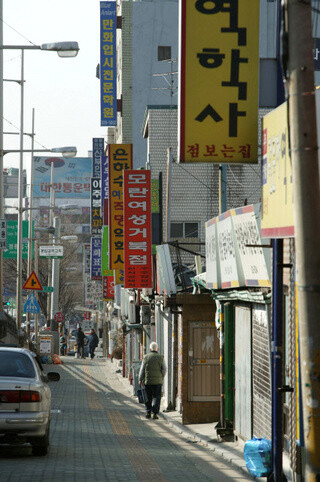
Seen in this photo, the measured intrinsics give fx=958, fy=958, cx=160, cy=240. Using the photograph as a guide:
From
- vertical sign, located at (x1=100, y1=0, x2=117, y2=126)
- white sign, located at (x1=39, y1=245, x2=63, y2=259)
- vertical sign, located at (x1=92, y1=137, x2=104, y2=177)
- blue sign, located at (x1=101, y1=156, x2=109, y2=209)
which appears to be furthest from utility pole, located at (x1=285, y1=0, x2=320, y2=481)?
vertical sign, located at (x1=92, y1=137, x2=104, y2=177)

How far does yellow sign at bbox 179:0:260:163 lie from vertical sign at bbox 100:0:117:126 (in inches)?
1506

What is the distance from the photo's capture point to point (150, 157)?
112ft

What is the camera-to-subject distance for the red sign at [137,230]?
1035 inches

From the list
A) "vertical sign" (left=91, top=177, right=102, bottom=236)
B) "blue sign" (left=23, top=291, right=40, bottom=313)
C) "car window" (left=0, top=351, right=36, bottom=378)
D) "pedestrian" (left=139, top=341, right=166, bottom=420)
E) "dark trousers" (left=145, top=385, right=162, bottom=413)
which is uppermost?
"vertical sign" (left=91, top=177, right=102, bottom=236)

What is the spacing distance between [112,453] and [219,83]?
595 centimetres

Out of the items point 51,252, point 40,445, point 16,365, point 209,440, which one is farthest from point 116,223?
point 40,445

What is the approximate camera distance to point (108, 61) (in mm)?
50531

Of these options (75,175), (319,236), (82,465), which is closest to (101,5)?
(82,465)

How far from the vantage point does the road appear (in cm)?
1211

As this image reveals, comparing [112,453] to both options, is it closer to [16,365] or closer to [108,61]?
[16,365]

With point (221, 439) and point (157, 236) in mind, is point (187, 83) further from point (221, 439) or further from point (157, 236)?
point (157, 236)

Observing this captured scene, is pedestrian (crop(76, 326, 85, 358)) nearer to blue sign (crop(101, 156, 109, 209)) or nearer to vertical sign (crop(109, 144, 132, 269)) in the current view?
blue sign (crop(101, 156, 109, 209))

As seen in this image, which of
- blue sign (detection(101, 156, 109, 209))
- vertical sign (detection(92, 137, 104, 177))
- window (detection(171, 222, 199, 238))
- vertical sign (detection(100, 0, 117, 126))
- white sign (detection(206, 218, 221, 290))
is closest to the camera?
white sign (detection(206, 218, 221, 290))

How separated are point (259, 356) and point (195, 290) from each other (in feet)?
23.8
